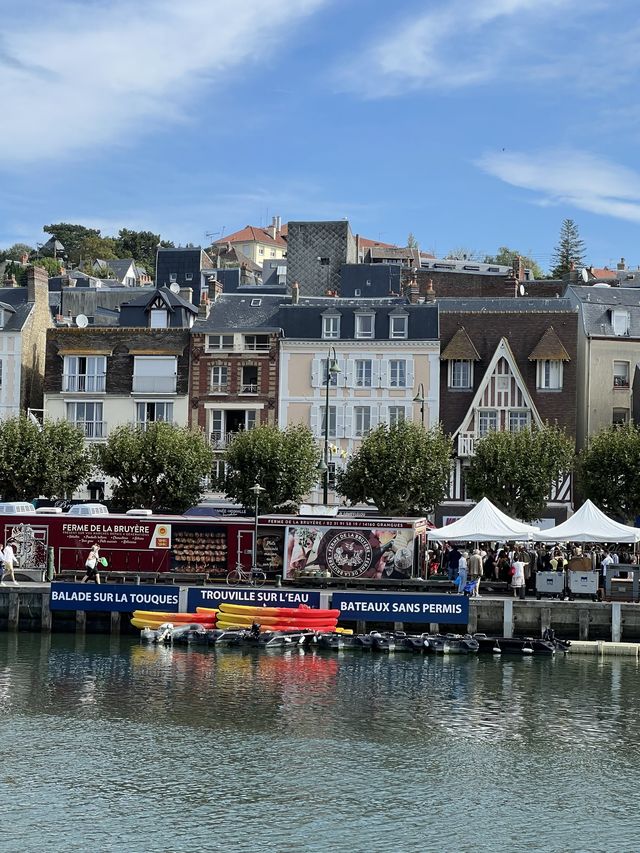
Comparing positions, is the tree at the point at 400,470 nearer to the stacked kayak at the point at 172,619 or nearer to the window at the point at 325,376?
the window at the point at 325,376

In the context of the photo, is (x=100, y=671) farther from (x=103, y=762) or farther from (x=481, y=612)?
(x=481, y=612)

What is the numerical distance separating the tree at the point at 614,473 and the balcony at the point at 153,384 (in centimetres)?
2373

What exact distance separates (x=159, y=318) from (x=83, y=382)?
5.83 metres

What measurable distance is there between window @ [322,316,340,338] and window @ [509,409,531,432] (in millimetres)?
10857

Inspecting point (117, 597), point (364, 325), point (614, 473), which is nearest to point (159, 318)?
point (364, 325)

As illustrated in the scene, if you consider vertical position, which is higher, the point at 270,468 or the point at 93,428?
the point at 93,428

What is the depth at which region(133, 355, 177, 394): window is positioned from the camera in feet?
240

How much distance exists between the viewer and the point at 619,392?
72.1m

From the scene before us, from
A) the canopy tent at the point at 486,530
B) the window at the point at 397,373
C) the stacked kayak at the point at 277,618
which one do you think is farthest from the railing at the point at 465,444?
the stacked kayak at the point at 277,618

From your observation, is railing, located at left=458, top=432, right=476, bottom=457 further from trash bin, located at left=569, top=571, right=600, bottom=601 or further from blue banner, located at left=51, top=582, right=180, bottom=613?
blue banner, located at left=51, top=582, right=180, bottom=613

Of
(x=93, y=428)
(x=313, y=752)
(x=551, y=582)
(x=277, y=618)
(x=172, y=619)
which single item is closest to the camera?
(x=313, y=752)

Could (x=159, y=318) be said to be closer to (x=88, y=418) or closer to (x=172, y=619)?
(x=88, y=418)

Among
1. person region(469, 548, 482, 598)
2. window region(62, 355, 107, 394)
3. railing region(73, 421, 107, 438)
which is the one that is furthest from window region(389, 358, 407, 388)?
person region(469, 548, 482, 598)

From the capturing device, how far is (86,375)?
73.6m
